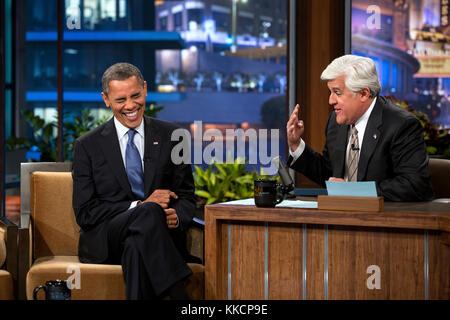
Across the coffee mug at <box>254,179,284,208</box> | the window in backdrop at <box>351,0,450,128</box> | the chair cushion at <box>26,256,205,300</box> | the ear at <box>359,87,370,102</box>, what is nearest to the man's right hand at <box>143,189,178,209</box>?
the chair cushion at <box>26,256,205,300</box>

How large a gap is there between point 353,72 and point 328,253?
878 millimetres

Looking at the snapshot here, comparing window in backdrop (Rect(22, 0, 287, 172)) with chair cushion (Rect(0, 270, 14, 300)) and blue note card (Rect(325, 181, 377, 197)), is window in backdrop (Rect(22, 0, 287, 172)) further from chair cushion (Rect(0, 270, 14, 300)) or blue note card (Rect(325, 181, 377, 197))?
blue note card (Rect(325, 181, 377, 197))

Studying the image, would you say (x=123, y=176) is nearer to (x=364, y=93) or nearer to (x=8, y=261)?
(x=8, y=261)

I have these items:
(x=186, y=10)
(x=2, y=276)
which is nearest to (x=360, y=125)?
(x=2, y=276)

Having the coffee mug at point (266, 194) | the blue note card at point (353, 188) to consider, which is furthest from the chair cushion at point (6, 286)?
the blue note card at point (353, 188)

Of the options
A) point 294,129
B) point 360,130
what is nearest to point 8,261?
point 294,129

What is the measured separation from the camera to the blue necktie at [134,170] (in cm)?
294

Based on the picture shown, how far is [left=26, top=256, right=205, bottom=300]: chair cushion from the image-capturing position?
2.69m

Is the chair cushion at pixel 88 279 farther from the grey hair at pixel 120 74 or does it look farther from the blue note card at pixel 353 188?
the blue note card at pixel 353 188

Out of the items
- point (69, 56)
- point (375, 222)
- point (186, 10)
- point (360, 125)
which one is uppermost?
point (186, 10)

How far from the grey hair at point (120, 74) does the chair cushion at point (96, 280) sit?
849 millimetres

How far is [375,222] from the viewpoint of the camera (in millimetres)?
2178
